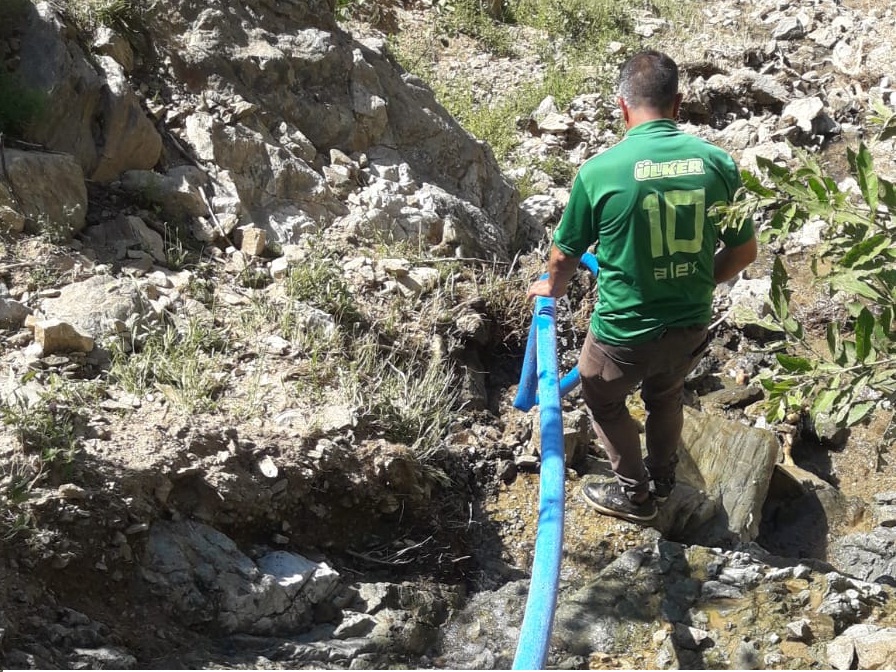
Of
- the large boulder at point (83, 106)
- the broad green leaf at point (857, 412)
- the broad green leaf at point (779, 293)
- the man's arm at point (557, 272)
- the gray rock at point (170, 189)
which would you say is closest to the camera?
the broad green leaf at point (857, 412)

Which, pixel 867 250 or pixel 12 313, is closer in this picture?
pixel 867 250

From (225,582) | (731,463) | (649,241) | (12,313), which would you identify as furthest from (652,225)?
(12,313)

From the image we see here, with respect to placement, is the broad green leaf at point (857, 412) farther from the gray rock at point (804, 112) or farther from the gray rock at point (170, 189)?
the gray rock at point (804, 112)

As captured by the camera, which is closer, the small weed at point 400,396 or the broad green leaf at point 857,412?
the broad green leaf at point 857,412

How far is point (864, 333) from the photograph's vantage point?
202 cm

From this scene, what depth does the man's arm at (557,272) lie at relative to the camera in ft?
10.5

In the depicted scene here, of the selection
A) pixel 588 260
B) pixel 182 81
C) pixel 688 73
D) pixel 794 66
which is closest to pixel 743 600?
pixel 588 260

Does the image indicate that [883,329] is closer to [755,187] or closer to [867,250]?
A: [867,250]

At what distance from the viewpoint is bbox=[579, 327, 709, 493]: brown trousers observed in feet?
10.5

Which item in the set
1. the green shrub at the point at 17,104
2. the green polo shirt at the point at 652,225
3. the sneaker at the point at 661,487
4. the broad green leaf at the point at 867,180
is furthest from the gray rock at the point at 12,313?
the broad green leaf at the point at 867,180

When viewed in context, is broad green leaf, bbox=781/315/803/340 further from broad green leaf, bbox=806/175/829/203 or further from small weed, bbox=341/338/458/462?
small weed, bbox=341/338/458/462

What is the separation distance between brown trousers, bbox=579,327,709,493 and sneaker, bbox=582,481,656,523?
76mm

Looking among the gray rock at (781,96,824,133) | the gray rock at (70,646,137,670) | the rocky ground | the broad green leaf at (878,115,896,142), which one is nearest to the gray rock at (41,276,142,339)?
the rocky ground

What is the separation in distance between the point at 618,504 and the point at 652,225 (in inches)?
54.4
